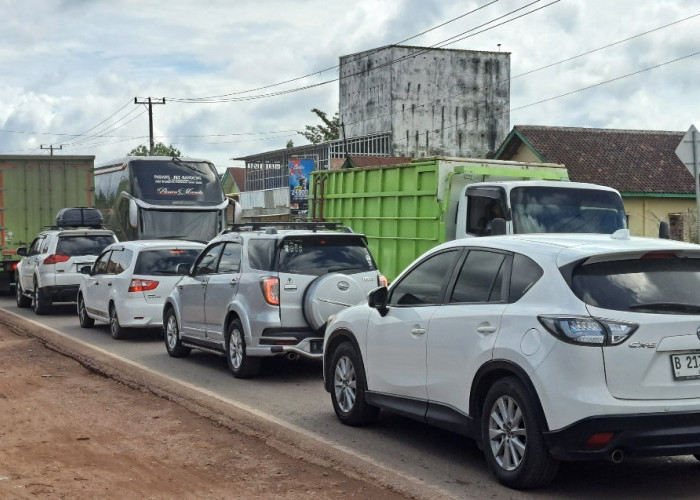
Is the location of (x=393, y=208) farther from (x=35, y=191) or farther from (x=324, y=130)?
(x=324, y=130)

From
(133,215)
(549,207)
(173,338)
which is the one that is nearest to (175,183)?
(133,215)

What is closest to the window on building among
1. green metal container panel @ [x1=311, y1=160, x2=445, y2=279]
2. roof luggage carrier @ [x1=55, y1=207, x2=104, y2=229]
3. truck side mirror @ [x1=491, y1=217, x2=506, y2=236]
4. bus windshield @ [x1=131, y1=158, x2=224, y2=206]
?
bus windshield @ [x1=131, y1=158, x2=224, y2=206]

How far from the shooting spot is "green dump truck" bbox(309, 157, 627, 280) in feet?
51.2

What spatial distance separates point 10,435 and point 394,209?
1078 centimetres

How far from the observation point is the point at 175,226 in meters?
26.5

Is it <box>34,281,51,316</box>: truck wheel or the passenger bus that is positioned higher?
the passenger bus

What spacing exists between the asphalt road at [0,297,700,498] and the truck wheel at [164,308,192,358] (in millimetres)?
672

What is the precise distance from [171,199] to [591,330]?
21.2m

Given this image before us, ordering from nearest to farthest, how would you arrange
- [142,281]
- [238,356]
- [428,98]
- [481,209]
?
1. [238,356]
2. [481,209]
3. [142,281]
4. [428,98]

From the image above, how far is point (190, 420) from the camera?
9820 mm

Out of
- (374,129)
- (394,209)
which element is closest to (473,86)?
(374,129)

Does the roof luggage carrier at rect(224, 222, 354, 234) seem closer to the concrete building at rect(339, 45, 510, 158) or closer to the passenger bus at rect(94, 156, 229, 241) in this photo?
the passenger bus at rect(94, 156, 229, 241)

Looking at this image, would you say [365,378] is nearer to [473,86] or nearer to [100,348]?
[100,348]

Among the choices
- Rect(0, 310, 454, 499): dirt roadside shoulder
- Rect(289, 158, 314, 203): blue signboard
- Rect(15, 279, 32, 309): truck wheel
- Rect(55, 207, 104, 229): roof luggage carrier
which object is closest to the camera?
Rect(0, 310, 454, 499): dirt roadside shoulder
